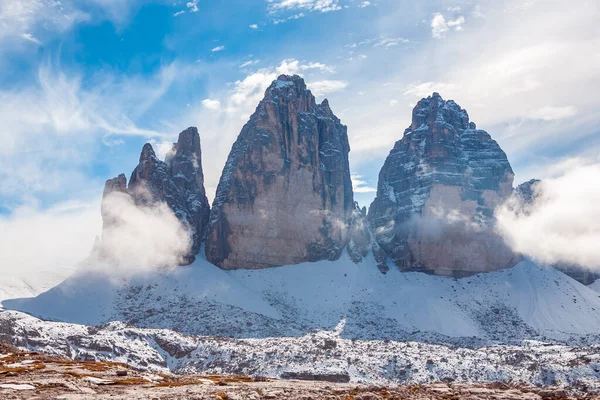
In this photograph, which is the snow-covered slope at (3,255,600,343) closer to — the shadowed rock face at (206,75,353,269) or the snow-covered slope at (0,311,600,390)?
the shadowed rock face at (206,75,353,269)

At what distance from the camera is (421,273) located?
649ft

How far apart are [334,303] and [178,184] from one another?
5940 centimetres

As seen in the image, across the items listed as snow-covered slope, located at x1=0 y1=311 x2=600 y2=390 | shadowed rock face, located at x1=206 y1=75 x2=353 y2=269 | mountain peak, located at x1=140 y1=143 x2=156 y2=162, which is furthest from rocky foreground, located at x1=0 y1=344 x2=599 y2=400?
mountain peak, located at x1=140 y1=143 x2=156 y2=162

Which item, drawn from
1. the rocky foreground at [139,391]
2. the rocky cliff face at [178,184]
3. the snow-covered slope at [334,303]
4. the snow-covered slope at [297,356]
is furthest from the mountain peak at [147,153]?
the rocky foreground at [139,391]

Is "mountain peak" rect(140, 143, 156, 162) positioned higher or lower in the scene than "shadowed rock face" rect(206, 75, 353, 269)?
higher

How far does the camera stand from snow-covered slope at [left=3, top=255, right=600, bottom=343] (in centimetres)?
14662

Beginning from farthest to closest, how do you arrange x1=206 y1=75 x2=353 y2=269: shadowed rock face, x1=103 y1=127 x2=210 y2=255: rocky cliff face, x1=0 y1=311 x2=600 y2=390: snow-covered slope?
x1=206 y1=75 x2=353 y2=269: shadowed rock face, x1=103 y1=127 x2=210 y2=255: rocky cliff face, x1=0 y1=311 x2=600 y2=390: snow-covered slope

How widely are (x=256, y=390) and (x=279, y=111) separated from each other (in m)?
159

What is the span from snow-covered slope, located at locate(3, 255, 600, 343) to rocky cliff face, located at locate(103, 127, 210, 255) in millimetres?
14983

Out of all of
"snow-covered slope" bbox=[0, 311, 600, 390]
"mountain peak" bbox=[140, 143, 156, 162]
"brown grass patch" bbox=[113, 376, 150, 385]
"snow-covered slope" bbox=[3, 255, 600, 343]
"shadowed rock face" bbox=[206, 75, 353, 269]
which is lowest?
"snow-covered slope" bbox=[0, 311, 600, 390]

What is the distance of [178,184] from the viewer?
633 feet

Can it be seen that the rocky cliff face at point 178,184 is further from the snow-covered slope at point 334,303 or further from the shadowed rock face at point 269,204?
the snow-covered slope at point 334,303

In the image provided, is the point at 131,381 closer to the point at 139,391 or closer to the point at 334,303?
the point at 139,391

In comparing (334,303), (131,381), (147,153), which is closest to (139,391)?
(131,381)
